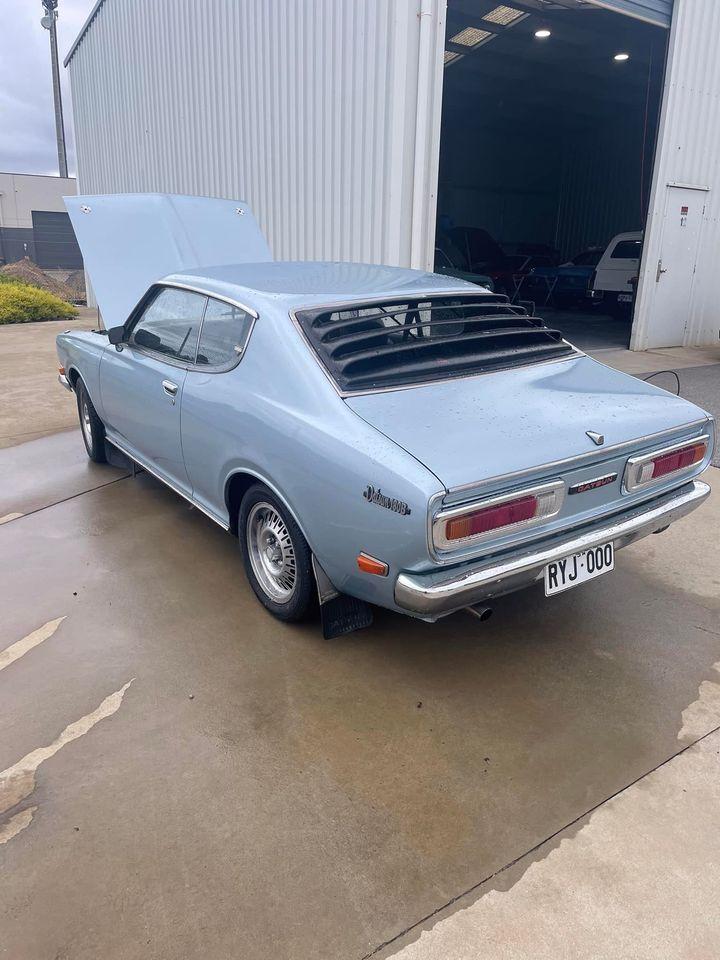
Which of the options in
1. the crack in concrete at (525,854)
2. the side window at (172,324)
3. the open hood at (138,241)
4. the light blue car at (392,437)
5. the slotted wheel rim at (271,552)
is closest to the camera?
the crack in concrete at (525,854)

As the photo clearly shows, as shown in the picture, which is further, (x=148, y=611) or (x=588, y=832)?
(x=148, y=611)

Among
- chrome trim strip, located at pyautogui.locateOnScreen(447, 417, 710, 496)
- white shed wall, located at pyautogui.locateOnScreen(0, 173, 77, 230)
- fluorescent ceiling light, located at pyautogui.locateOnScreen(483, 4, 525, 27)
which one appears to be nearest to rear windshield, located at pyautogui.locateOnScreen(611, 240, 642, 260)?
fluorescent ceiling light, located at pyautogui.locateOnScreen(483, 4, 525, 27)

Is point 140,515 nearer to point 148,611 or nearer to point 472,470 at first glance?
point 148,611

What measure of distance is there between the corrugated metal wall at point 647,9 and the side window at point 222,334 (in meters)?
8.33

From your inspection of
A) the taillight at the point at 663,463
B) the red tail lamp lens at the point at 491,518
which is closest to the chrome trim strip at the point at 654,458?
the taillight at the point at 663,463

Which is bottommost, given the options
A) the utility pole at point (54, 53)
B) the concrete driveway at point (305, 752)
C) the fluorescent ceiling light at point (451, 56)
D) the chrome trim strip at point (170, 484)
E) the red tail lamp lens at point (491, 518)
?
the concrete driveway at point (305, 752)

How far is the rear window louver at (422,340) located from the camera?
10.1 feet

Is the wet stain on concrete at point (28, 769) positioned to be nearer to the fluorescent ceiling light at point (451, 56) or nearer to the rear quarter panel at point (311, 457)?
the rear quarter panel at point (311, 457)

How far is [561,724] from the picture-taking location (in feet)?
8.89

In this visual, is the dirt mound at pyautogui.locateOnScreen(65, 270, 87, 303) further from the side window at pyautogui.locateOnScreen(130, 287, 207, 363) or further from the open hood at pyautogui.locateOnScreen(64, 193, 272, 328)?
the side window at pyautogui.locateOnScreen(130, 287, 207, 363)

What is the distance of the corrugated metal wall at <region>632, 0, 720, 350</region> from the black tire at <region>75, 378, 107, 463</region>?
8.36 m

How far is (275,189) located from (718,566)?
7702 mm

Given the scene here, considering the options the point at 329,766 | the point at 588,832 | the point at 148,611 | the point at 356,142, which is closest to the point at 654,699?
the point at 588,832

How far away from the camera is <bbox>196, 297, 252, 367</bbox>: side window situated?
3.38 m
